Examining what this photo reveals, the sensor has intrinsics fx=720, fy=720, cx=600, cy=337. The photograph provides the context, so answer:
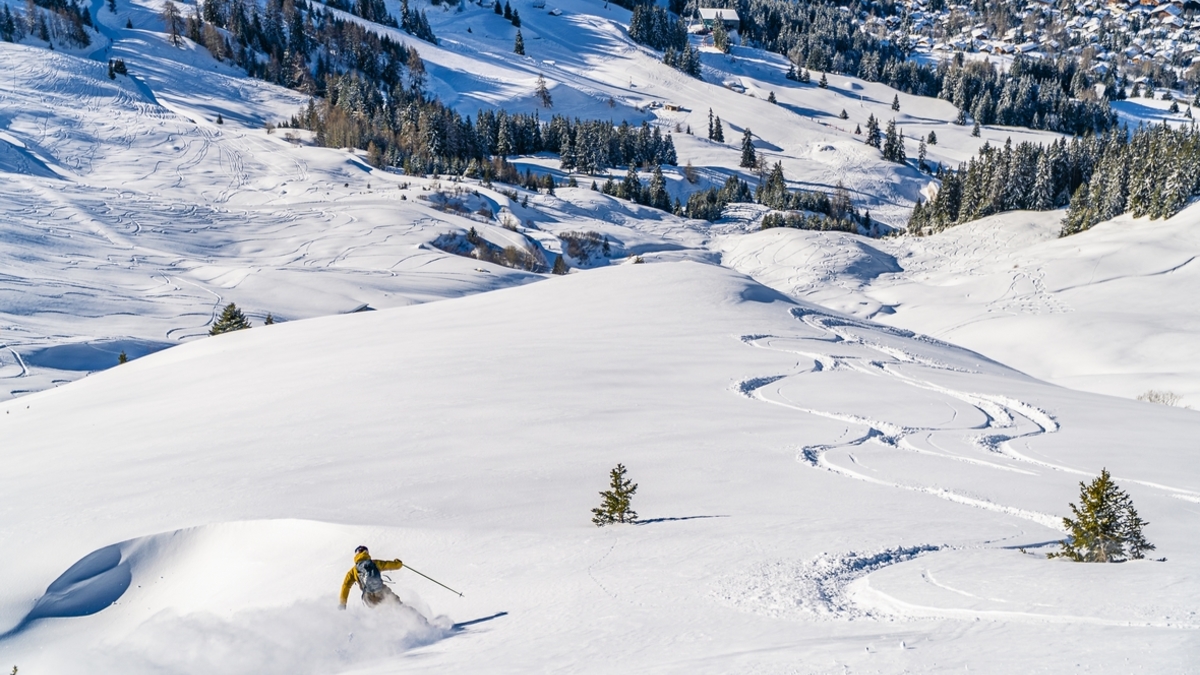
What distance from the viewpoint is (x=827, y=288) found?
189ft

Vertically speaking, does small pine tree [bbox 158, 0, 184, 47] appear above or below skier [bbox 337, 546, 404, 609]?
above

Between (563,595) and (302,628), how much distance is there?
8.58ft

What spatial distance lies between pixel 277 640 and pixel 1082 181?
92564mm

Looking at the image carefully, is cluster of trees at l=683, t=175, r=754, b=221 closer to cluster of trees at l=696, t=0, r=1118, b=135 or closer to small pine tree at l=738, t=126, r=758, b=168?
small pine tree at l=738, t=126, r=758, b=168

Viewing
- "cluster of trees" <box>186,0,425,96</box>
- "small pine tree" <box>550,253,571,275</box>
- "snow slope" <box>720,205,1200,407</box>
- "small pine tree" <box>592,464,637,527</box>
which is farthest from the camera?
"cluster of trees" <box>186,0,425,96</box>

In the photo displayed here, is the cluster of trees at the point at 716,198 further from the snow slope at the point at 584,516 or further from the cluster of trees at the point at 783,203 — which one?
the snow slope at the point at 584,516

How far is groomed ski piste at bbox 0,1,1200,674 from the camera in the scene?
19.9ft

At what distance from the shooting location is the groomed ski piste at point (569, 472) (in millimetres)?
6070

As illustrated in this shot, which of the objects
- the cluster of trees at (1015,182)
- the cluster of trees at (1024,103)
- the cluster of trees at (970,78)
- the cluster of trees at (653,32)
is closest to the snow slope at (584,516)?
the cluster of trees at (1015,182)

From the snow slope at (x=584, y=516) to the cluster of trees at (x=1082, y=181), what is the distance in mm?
54357

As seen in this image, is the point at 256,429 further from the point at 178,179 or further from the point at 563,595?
the point at 178,179

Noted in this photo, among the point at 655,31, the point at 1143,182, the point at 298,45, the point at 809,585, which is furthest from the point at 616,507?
the point at 655,31

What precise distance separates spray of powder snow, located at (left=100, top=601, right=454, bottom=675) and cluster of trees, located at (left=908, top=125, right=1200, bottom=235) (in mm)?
71094

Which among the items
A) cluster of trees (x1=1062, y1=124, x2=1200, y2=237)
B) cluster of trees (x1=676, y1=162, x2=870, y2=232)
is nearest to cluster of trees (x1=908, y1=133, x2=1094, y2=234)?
cluster of trees (x1=1062, y1=124, x2=1200, y2=237)
